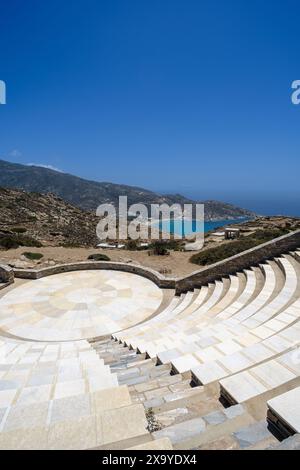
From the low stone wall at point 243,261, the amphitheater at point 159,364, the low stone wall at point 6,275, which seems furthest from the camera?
the low stone wall at point 6,275

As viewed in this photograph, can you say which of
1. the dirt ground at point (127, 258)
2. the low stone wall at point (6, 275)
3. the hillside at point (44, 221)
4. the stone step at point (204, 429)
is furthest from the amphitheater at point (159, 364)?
the hillside at point (44, 221)

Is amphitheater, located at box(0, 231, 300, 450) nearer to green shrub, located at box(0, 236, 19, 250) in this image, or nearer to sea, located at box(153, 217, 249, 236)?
green shrub, located at box(0, 236, 19, 250)

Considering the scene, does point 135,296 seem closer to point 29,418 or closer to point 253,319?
point 253,319

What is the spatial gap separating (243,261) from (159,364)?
9.60 metres

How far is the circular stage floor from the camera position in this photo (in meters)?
10.3

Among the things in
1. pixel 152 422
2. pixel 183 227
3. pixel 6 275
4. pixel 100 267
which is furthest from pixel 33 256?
pixel 183 227

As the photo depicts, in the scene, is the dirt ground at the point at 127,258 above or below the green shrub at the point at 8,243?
below

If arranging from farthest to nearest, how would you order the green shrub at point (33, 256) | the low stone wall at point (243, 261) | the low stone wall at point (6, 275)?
the green shrub at point (33, 256) → the low stone wall at point (6, 275) → the low stone wall at point (243, 261)

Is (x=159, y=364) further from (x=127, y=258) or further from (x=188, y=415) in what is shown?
(x=127, y=258)

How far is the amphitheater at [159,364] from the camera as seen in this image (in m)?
2.81

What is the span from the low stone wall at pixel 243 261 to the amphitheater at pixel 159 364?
0.18ft

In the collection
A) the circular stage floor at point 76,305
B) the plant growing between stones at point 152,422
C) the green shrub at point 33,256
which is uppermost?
the plant growing between stones at point 152,422

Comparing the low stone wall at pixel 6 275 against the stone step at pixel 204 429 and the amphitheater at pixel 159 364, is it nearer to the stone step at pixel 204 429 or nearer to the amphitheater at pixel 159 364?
the amphitheater at pixel 159 364
